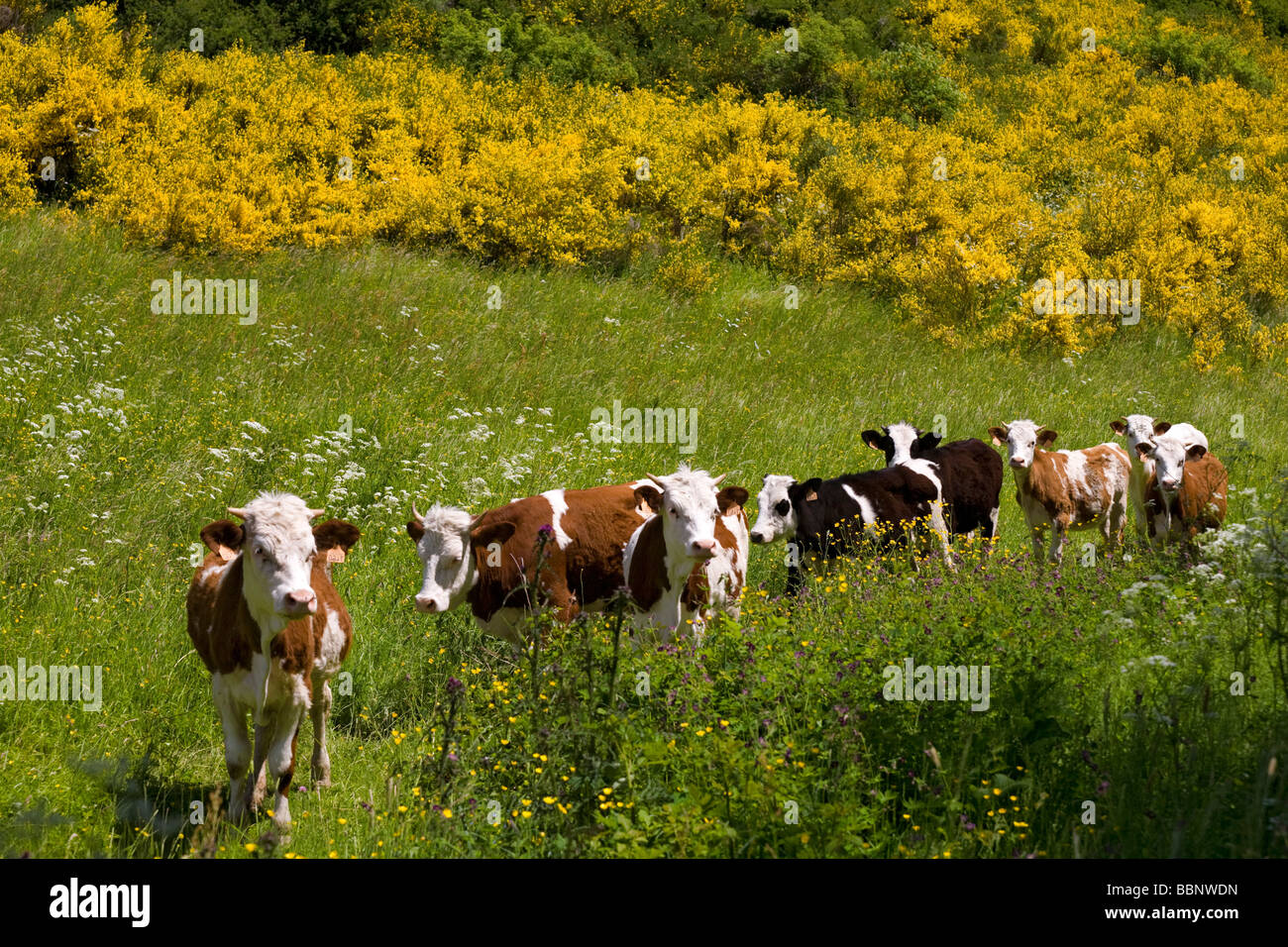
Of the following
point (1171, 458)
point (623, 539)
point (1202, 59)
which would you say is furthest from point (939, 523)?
point (1202, 59)

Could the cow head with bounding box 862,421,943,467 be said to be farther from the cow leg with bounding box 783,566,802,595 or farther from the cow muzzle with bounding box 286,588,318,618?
the cow muzzle with bounding box 286,588,318,618

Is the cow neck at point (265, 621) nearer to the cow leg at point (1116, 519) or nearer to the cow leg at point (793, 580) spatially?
the cow leg at point (793, 580)

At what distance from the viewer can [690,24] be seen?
134ft

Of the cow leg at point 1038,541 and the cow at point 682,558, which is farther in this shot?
the cow leg at point 1038,541

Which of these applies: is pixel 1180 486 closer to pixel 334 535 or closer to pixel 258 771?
pixel 334 535

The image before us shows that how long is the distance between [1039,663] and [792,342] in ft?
40.8

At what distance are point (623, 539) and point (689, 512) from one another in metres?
1.20

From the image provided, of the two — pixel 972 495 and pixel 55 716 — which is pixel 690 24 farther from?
pixel 55 716

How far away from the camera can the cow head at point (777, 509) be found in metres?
9.77

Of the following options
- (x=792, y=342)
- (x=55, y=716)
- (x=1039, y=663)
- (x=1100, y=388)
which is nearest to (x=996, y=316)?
(x=1100, y=388)

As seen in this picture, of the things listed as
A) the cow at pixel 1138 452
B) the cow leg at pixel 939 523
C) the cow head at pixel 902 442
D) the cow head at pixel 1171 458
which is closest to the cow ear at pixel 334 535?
the cow leg at pixel 939 523

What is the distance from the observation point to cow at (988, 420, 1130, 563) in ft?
38.4

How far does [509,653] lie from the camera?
25.8 ft

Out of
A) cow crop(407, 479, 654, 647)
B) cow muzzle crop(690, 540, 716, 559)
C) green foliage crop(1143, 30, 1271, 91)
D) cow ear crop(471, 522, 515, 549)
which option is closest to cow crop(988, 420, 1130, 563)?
cow crop(407, 479, 654, 647)
